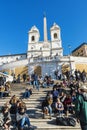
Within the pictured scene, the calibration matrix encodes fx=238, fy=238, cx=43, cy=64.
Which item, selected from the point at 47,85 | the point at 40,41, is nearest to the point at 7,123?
the point at 47,85

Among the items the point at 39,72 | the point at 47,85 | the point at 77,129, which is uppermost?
the point at 39,72

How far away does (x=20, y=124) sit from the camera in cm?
858

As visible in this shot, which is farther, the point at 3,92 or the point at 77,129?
the point at 3,92

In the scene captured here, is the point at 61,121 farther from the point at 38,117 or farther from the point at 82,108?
the point at 82,108

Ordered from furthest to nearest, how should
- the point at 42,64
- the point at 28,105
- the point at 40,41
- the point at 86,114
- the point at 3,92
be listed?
the point at 40,41, the point at 42,64, the point at 3,92, the point at 28,105, the point at 86,114

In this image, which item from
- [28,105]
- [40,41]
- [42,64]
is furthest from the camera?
[40,41]

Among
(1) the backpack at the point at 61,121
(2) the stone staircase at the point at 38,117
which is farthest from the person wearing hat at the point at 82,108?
(1) the backpack at the point at 61,121

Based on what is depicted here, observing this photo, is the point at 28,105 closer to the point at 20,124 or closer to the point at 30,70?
the point at 20,124

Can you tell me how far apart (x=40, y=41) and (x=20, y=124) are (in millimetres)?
59265

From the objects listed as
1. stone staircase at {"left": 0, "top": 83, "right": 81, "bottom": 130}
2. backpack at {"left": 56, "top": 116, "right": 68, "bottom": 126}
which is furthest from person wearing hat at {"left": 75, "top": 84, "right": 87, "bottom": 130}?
backpack at {"left": 56, "top": 116, "right": 68, "bottom": 126}

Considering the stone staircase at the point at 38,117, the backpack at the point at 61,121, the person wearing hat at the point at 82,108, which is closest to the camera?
the person wearing hat at the point at 82,108

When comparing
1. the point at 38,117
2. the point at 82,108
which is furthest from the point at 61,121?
the point at 82,108

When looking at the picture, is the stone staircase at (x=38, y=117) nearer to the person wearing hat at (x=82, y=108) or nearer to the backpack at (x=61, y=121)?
the backpack at (x=61, y=121)

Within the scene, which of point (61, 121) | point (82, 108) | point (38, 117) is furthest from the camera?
point (38, 117)
